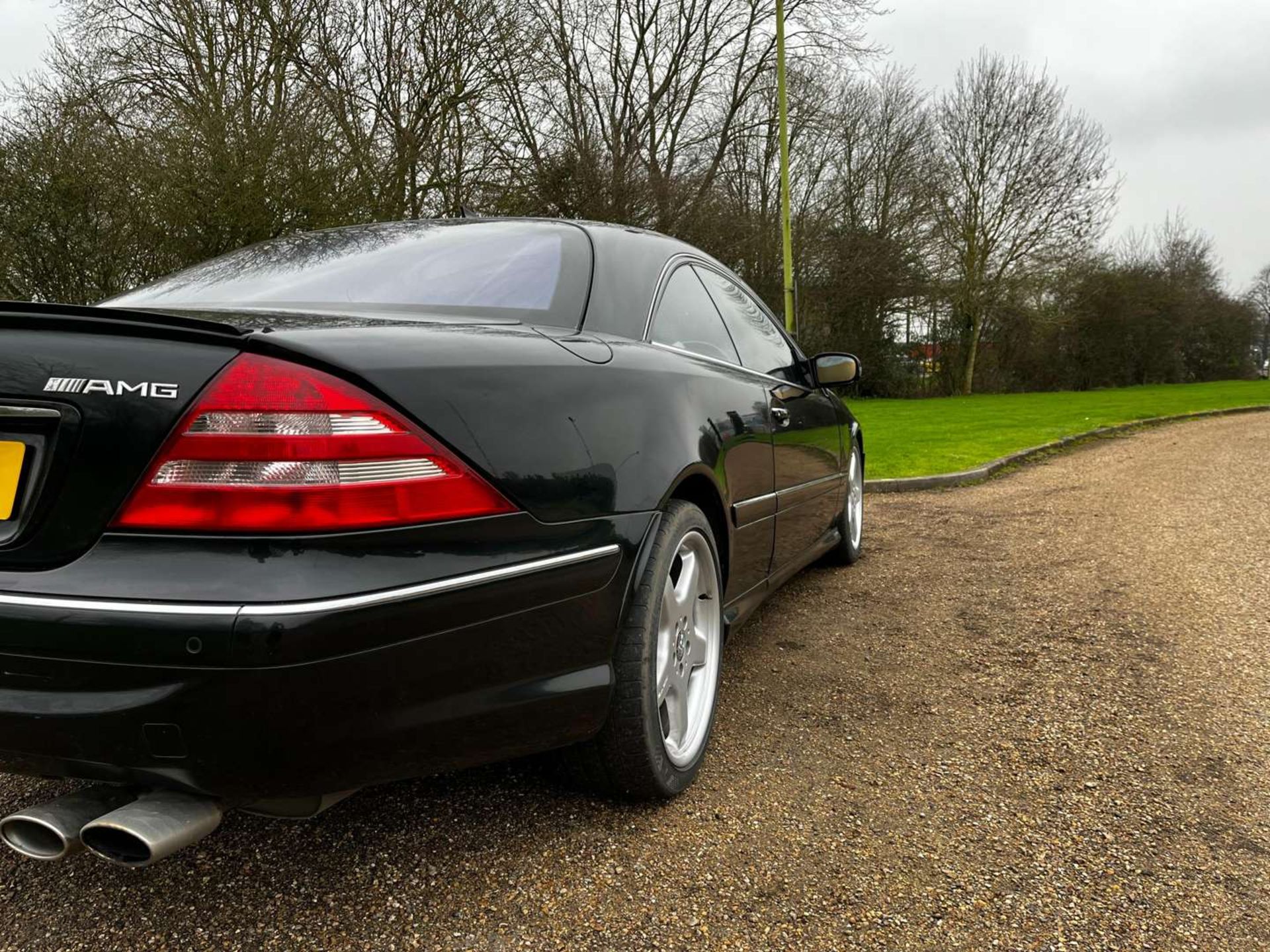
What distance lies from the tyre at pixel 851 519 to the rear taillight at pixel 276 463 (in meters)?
3.20

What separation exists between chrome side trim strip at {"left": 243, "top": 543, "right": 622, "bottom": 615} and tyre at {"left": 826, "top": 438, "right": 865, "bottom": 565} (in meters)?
2.81

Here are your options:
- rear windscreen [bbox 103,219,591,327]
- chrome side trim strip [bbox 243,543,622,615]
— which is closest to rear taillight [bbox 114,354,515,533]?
chrome side trim strip [bbox 243,543,622,615]

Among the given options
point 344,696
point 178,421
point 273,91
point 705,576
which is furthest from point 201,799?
point 273,91

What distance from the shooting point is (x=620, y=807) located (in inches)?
83.0

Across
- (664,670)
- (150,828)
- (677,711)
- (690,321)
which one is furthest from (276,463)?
(690,321)

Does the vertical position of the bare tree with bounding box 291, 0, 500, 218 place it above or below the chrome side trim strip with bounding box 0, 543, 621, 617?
above

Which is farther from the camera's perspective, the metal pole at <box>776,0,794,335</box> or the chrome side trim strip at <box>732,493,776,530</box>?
the metal pole at <box>776,0,794,335</box>

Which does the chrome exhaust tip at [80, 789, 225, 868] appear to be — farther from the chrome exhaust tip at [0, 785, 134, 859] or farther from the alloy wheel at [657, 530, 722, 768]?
the alloy wheel at [657, 530, 722, 768]

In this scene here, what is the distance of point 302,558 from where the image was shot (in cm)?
134

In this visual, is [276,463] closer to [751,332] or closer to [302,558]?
[302,558]

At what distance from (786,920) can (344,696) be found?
3.11 feet

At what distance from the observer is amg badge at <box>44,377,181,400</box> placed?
138 cm

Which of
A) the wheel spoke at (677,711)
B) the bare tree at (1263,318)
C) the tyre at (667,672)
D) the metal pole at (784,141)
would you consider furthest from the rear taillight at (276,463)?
the bare tree at (1263,318)

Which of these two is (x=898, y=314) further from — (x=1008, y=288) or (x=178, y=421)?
(x=178, y=421)
